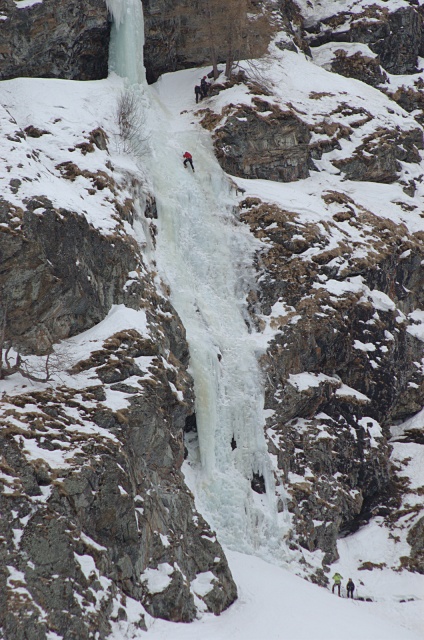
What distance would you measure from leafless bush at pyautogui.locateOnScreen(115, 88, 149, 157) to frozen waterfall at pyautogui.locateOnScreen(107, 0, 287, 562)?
1.76 feet

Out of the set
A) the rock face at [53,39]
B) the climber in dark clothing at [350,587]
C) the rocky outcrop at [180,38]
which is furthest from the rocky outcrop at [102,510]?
the rocky outcrop at [180,38]

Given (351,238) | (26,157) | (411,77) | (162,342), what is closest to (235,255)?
(351,238)

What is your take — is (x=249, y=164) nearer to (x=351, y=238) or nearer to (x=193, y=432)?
(x=351, y=238)

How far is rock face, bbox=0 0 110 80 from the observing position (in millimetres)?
32500

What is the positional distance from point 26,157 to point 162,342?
6.33 m

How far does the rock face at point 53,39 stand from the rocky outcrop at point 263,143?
257 inches

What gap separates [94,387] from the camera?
19.3 metres

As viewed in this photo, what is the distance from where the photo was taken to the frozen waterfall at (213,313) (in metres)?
23.5

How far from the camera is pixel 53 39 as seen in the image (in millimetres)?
33281

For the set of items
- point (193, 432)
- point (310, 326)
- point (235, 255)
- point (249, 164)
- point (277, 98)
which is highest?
point (277, 98)

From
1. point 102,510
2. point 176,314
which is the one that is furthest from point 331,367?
point 102,510

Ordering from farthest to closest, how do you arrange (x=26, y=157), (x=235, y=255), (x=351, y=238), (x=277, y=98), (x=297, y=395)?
(x=277, y=98) < (x=351, y=238) < (x=235, y=255) < (x=297, y=395) < (x=26, y=157)

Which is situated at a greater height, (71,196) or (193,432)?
(71,196)

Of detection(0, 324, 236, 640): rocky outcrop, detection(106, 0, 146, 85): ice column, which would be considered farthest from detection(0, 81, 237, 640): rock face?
detection(106, 0, 146, 85): ice column
